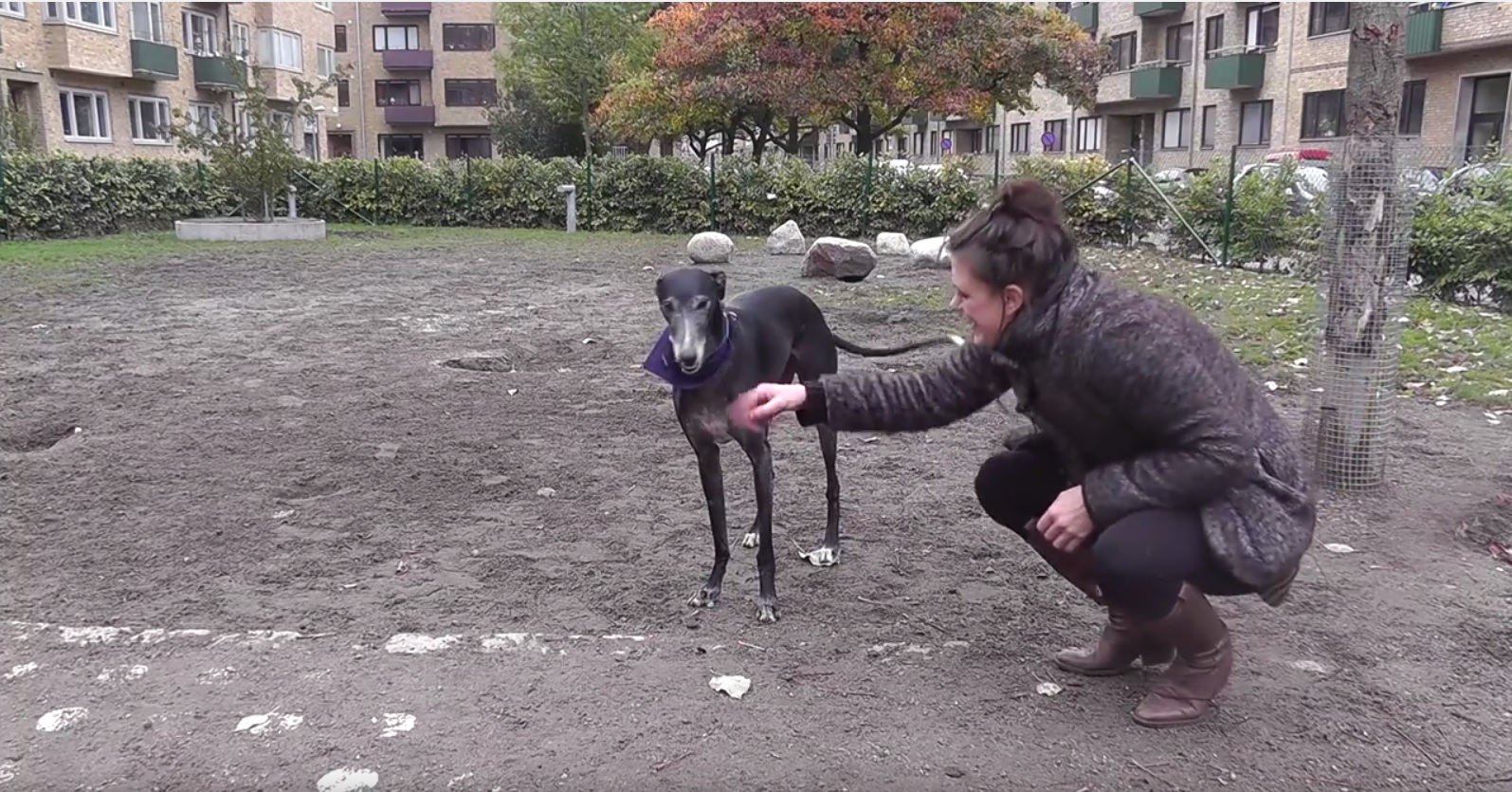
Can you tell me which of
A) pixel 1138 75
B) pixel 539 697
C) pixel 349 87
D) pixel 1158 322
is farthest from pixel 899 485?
pixel 349 87

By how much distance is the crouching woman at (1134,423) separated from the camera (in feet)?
8.30

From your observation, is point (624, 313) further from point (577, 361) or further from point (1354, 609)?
point (1354, 609)

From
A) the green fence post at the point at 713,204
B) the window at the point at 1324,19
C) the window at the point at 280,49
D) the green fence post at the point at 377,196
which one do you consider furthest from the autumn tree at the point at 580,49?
the window at the point at 1324,19

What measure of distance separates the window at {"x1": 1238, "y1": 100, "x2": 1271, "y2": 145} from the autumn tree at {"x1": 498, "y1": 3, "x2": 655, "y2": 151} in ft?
64.5

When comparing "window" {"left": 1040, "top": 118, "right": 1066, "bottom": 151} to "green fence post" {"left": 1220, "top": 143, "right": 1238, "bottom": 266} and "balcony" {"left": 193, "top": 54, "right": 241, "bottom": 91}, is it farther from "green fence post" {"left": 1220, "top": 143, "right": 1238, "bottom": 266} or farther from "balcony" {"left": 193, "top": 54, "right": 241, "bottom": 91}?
"green fence post" {"left": 1220, "top": 143, "right": 1238, "bottom": 266}

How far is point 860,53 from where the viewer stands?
2573cm

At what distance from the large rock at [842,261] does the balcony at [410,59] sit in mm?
50908

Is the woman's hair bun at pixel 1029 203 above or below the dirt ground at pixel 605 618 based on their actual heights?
above

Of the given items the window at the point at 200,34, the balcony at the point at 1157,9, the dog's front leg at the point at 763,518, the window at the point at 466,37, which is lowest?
the dog's front leg at the point at 763,518

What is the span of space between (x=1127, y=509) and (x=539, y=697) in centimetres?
166

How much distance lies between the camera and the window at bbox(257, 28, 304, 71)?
40.5m

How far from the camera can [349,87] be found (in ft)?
197

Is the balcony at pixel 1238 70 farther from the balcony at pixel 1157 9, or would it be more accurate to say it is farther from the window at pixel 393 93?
the window at pixel 393 93

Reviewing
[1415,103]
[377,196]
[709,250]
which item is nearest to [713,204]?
[709,250]
